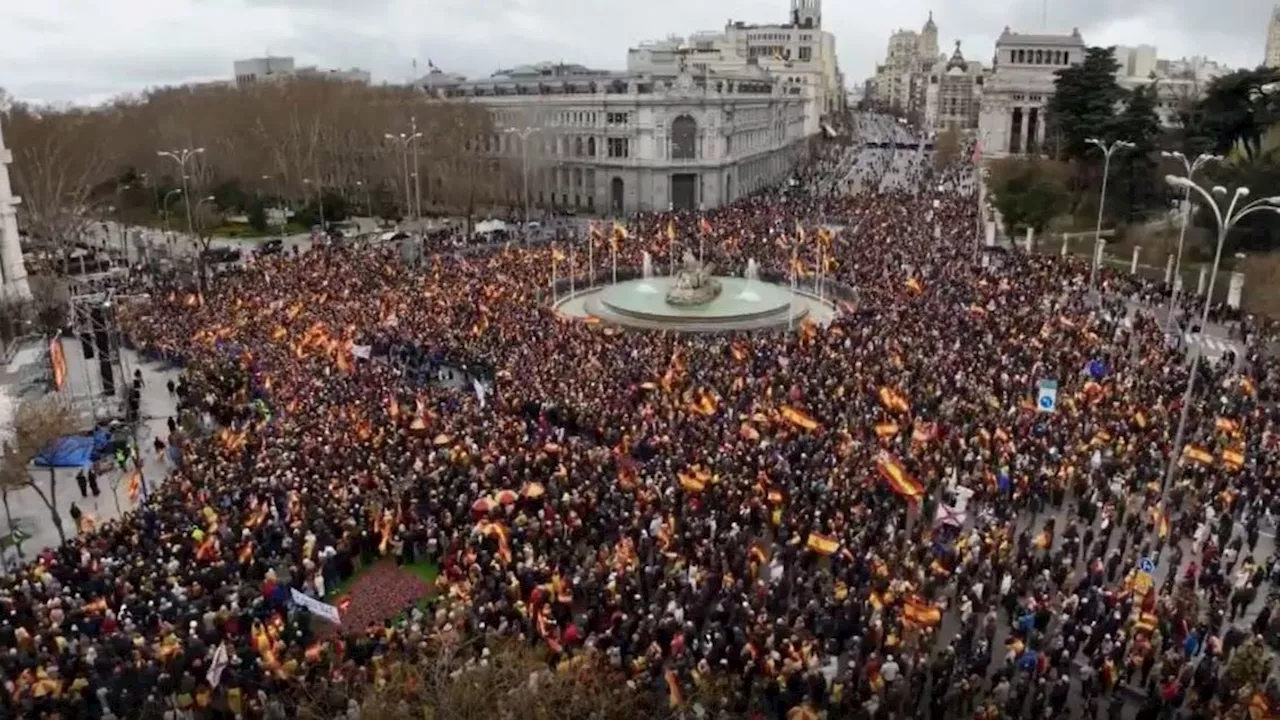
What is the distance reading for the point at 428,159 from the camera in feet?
237

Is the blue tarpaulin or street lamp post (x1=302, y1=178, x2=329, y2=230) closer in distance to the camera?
the blue tarpaulin

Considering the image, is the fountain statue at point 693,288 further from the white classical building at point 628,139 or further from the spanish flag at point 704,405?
the white classical building at point 628,139

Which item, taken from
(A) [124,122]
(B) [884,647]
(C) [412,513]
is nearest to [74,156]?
(A) [124,122]

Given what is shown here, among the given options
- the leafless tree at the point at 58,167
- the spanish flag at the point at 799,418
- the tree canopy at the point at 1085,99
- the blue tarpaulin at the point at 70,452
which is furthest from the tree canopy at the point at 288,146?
the spanish flag at the point at 799,418

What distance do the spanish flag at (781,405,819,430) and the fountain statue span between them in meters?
13.9

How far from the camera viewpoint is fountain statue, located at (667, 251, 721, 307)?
37.3 m

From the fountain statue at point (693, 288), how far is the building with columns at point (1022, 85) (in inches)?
2732

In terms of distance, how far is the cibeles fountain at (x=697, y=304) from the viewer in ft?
118

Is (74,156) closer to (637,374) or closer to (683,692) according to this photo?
(637,374)

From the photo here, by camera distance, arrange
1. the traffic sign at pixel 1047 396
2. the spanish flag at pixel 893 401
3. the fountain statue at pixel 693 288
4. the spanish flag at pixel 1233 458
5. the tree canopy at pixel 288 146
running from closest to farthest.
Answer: the spanish flag at pixel 1233 458 < the traffic sign at pixel 1047 396 < the spanish flag at pixel 893 401 < the fountain statue at pixel 693 288 < the tree canopy at pixel 288 146

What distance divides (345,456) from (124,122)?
6727 cm

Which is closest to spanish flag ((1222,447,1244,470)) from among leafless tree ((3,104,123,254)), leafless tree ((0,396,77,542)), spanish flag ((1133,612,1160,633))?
spanish flag ((1133,612,1160,633))

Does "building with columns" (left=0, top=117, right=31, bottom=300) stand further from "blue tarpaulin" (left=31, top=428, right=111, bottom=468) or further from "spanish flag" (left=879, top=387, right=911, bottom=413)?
"spanish flag" (left=879, top=387, right=911, bottom=413)

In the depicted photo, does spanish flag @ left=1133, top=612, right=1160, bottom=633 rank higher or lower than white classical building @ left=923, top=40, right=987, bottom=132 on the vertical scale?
lower
